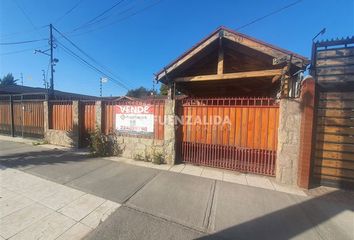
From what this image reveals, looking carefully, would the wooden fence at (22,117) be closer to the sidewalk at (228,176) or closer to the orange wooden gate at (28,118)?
the orange wooden gate at (28,118)

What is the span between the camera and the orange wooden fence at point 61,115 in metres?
8.57

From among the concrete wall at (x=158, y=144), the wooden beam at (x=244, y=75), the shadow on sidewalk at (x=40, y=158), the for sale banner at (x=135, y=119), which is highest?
the wooden beam at (x=244, y=75)

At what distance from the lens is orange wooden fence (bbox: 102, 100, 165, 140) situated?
636 centimetres

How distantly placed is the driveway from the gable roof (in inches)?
144

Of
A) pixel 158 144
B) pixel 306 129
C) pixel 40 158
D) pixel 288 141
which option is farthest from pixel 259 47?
pixel 40 158

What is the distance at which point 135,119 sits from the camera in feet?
22.3

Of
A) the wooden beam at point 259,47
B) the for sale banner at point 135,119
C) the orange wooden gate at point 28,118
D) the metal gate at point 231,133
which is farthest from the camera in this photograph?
the orange wooden gate at point 28,118

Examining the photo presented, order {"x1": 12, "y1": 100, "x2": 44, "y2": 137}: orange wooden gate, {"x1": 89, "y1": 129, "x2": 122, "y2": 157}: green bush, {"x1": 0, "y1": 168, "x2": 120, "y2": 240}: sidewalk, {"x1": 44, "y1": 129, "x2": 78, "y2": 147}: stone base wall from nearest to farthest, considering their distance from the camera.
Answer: {"x1": 0, "y1": 168, "x2": 120, "y2": 240}: sidewalk, {"x1": 89, "y1": 129, "x2": 122, "y2": 157}: green bush, {"x1": 44, "y1": 129, "x2": 78, "y2": 147}: stone base wall, {"x1": 12, "y1": 100, "x2": 44, "y2": 137}: orange wooden gate

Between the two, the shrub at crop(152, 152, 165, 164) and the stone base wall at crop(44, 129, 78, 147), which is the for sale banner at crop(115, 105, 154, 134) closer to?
the shrub at crop(152, 152, 165, 164)

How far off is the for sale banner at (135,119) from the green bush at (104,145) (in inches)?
23.1

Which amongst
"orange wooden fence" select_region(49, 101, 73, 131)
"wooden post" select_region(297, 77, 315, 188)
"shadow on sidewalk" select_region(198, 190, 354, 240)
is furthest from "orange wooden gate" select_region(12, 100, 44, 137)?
"wooden post" select_region(297, 77, 315, 188)

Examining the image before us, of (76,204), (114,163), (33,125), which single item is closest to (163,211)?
(76,204)

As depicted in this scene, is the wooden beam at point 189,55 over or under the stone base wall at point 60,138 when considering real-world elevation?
over

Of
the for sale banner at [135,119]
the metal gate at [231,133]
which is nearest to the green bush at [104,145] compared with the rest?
the for sale banner at [135,119]
